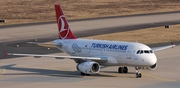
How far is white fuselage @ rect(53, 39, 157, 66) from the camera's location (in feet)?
163

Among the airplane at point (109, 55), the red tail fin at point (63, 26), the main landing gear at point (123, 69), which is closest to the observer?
the airplane at point (109, 55)

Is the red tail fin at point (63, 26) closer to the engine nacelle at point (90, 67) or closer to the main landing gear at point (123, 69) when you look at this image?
the main landing gear at point (123, 69)

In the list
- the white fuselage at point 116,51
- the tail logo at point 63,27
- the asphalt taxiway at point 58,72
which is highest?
the tail logo at point 63,27

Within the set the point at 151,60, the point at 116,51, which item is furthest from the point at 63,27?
the point at 151,60

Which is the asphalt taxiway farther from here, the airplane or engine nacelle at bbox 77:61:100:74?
the airplane

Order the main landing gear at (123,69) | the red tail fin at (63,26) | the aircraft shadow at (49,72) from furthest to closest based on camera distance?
the red tail fin at (63,26)
the main landing gear at (123,69)
the aircraft shadow at (49,72)

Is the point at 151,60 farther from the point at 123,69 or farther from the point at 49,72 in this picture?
the point at 49,72

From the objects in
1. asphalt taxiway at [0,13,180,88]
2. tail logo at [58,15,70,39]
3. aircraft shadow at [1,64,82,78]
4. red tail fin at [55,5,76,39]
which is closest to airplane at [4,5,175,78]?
asphalt taxiway at [0,13,180,88]

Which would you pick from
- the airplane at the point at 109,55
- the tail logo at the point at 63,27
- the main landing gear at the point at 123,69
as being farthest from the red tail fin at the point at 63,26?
the main landing gear at the point at 123,69

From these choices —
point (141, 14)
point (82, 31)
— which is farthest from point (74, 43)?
point (141, 14)

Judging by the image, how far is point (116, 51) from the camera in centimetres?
5138

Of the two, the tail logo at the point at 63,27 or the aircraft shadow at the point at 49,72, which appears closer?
the aircraft shadow at the point at 49,72

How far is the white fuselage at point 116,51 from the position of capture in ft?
163

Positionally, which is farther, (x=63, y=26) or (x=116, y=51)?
(x=63, y=26)
